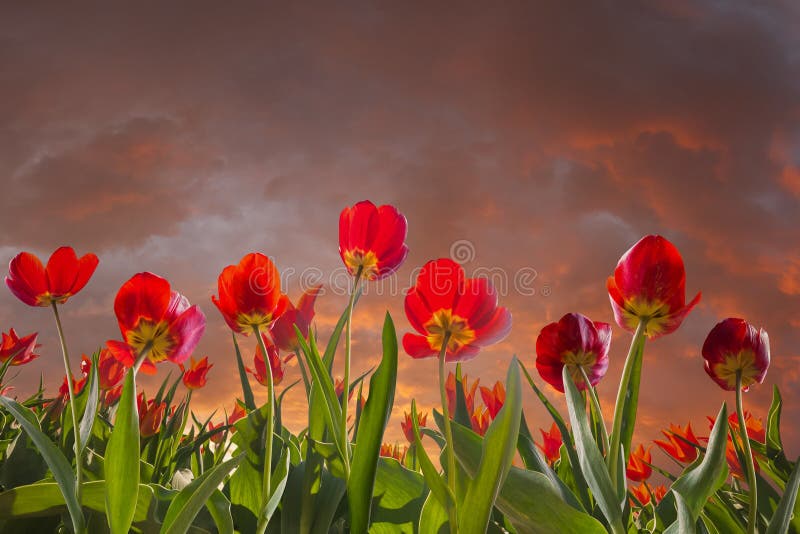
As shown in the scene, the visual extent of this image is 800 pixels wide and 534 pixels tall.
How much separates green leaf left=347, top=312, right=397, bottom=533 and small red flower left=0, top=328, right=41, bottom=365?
2826 mm

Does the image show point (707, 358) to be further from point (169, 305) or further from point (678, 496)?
point (169, 305)

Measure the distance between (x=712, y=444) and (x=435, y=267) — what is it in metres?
0.56

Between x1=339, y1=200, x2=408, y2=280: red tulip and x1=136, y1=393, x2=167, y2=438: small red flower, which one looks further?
x1=136, y1=393, x2=167, y2=438: small red flower

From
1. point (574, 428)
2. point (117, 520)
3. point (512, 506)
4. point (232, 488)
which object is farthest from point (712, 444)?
point (117, 520)

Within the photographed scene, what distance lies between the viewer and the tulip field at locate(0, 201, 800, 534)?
81 cm

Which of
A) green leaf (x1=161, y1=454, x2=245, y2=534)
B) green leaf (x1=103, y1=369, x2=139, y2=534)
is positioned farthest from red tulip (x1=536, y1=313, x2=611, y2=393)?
green leaf (x1=103, y1=369, x2=139, y2=534)

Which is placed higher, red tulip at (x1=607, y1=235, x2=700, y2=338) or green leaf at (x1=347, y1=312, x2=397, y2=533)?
red tulip at (x1=607, y1=235, x2=700, y2=338)

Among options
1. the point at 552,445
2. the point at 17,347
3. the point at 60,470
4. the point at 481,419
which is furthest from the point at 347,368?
the point at 17,347

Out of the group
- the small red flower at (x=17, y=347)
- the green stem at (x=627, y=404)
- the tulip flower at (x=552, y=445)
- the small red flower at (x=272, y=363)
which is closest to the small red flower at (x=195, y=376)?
the small red flower at (x=272, y=363)

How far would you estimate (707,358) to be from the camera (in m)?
1.20

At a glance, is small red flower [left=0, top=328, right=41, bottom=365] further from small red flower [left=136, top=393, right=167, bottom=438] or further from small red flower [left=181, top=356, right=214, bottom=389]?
small red flower [left=136, top=393, right=167, bottom=438]

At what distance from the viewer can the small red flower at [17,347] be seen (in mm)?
3021

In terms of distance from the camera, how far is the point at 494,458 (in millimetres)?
641

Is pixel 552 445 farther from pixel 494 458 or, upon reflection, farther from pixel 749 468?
pixel 494 458
